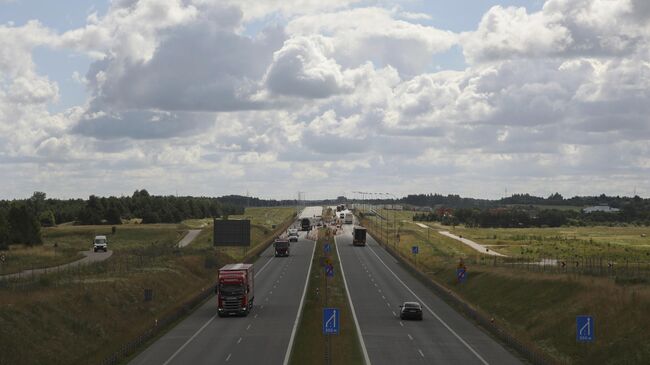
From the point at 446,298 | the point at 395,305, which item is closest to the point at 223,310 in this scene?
the point at 395,305

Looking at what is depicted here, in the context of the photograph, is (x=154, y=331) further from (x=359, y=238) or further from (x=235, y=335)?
(x=359, y=238)

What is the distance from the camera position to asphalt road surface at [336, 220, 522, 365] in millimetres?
53281

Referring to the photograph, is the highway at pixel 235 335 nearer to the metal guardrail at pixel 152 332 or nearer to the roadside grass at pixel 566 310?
the metal guardrail at pixel 152 332

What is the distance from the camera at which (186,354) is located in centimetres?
5344

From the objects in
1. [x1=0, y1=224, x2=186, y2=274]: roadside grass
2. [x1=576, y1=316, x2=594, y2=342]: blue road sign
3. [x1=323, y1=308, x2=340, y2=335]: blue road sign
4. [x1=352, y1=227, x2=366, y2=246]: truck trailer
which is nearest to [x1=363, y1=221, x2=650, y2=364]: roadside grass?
[x1=576, y1=316, x2=594, y2=342]: blue road sign

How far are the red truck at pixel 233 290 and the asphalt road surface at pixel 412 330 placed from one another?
33.2 feet

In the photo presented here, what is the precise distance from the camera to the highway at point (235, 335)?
5197cm

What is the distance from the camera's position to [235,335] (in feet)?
203

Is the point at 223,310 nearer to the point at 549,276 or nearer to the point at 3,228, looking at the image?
the point at 549,276

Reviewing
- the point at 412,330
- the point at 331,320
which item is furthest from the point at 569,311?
the point at 331,320

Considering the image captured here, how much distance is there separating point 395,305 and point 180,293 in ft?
84.2

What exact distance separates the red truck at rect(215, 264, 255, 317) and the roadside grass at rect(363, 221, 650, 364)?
21.2m

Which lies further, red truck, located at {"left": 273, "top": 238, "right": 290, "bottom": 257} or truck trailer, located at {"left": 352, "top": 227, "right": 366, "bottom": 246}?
truck trailer, located at {"left": 352, "top": 227, "right": 366, "bottom": 246}

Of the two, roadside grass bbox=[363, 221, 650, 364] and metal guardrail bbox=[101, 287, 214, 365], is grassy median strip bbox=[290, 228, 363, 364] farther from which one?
roadside grass bbox=[363, 221, 650, 364]
